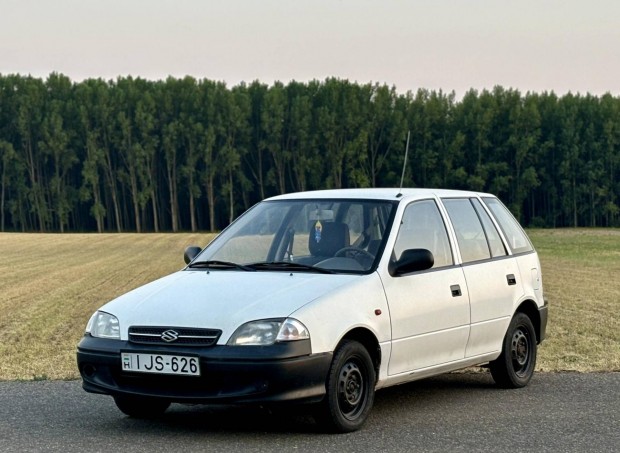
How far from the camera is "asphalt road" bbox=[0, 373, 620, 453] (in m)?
7.25

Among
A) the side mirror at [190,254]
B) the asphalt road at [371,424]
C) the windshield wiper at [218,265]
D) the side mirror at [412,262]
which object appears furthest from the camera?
the side mirror at [190,254]

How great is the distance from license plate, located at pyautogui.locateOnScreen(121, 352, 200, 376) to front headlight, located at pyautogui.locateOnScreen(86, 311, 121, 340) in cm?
22

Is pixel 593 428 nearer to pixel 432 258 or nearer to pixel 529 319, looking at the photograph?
pixel 432 258

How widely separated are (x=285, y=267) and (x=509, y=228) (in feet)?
9.31

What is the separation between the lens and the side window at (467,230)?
370 inches

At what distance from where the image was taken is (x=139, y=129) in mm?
115938

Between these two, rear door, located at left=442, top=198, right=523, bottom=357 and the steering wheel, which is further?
rear door, located at left=442, top=198, right=523, bottom=357

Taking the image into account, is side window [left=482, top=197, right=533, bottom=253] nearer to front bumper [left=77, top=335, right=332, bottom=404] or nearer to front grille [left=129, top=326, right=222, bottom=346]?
front bumper [left=77, top=335, right=332, bottom=404]

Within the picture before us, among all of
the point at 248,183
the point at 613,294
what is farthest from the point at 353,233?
the point at 248,183

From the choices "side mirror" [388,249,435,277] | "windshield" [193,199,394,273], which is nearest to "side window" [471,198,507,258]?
"windshield" [193,199,394,273]

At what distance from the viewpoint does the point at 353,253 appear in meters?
8.37

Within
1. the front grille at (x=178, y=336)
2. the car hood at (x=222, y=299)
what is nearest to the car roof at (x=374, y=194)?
the car hood at (x=222, y=299)

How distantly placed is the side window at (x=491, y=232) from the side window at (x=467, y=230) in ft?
0.24

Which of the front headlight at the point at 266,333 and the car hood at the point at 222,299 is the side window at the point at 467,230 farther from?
the front headlight at the point at 266,333
